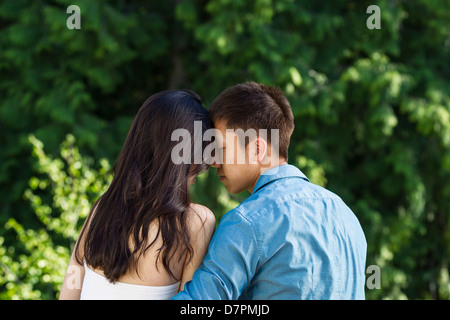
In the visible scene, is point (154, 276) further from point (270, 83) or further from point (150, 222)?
point (270, 83)

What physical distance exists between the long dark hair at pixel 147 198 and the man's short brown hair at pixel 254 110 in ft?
0.41

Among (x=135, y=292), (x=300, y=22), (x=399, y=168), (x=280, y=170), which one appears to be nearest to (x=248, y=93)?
(x=280, y=170)

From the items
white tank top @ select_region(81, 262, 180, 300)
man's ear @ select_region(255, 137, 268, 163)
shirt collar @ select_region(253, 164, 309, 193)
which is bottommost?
white tank top @ select_region(81, 262, 180, 300)

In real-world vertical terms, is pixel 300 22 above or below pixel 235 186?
above

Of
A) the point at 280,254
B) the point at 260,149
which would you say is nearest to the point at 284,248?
the point at 280,254

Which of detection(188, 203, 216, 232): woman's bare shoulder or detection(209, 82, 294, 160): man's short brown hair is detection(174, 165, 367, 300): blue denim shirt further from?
detection(209, 82, 294, 160): man's short brown hair

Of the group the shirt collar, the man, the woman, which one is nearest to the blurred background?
the woman

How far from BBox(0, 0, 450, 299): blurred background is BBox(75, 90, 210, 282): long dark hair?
2.78m

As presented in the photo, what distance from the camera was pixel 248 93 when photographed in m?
1.89

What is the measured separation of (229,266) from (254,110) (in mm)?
665

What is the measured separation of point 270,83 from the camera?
4.98m

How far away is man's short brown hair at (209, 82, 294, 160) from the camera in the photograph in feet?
6.03
